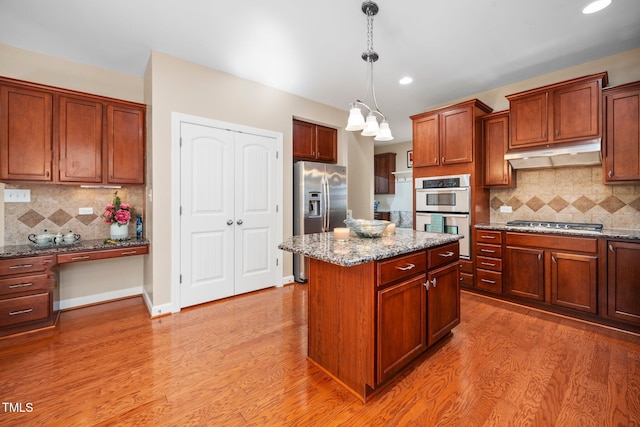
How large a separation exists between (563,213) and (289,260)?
3.55 meters

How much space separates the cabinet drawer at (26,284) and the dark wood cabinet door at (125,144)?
111 cm

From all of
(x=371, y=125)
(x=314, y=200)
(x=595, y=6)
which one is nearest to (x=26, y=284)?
(x=314, y=200)

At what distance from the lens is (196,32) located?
2.62m

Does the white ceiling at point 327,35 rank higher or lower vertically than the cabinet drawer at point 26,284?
higher

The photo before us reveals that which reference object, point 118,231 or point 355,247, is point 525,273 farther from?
point 118,231

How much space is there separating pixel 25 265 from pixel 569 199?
5749mm

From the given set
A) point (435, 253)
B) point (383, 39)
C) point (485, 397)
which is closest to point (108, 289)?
point (435, 253)

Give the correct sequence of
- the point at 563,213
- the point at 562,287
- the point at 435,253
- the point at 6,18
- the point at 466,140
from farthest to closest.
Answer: the point at 466,140 → the point at 563,213 → the point at 562,287 → the point at 6,18 → the point at 435,253

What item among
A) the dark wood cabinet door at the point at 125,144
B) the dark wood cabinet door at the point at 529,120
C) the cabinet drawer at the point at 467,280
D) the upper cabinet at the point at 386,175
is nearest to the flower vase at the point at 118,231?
the dark wood cabinet door at the point at 125,144

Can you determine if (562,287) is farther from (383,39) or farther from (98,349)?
(98,349)

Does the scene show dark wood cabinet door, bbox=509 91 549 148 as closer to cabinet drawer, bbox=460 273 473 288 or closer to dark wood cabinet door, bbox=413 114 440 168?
dark wood cabinet door, bbox=413 114 440 168

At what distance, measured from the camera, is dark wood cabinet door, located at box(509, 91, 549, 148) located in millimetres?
3168

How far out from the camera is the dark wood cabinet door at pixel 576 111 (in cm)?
285

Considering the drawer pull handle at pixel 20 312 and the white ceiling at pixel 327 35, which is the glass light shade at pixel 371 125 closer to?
the white ceiling at pixel 327 35
